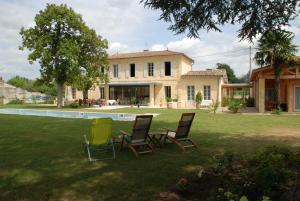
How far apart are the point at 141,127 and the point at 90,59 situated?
26.6 metres

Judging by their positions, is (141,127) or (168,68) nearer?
(141,127)

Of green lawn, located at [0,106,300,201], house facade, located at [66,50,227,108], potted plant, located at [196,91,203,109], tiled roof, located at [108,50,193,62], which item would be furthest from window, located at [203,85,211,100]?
green lawn, located at [0,106,300,201]

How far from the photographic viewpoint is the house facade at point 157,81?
33.5 meters

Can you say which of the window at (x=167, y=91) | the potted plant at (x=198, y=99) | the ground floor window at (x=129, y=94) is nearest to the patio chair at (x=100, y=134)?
the potted plant at (x=198, y=99)

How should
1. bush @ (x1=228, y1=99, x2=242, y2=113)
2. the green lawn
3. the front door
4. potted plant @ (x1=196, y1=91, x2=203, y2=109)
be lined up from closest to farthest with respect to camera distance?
the green lawn
bush @ (x1=228, y1=99, x2=242, y2=113)
the front door
potted plant @ (x1=196, y1=91, x2=203, y2=109)

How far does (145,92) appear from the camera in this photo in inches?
1460

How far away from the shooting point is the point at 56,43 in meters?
32.7

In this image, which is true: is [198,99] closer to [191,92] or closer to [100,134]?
[191,92]

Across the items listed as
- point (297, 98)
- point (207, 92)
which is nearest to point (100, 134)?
point (297, 98)

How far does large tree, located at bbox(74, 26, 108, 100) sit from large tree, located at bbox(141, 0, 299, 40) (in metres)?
26.0

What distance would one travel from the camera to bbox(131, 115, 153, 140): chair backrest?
8.22 m

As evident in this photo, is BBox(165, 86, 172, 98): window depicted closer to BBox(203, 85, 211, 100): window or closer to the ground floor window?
the ground floor window

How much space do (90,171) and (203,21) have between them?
3.68 metres

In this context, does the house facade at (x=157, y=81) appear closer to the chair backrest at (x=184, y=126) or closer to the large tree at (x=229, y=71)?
the chair backrest at (x=184, y=126)
